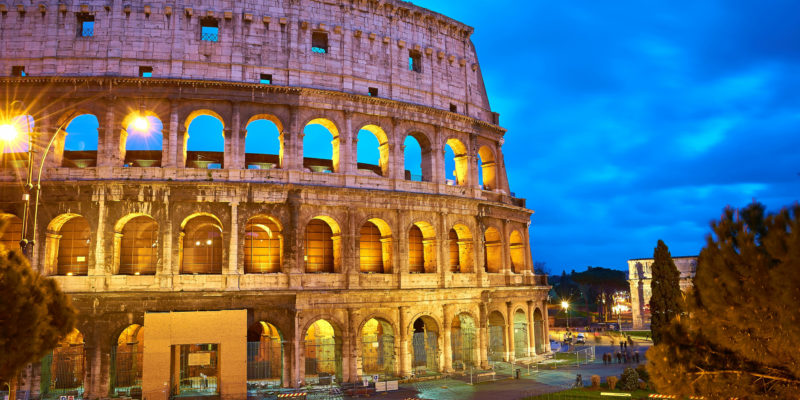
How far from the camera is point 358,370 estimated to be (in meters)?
25.7

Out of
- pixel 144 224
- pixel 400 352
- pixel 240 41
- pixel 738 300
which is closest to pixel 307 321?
pixel 400 352

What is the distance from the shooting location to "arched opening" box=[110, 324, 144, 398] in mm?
22984

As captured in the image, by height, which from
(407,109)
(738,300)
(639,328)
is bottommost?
(639,328)

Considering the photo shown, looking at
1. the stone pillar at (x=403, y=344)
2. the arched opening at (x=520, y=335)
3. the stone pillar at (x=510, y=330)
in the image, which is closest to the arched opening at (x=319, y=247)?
the stone pillar at (x=403, y=344)

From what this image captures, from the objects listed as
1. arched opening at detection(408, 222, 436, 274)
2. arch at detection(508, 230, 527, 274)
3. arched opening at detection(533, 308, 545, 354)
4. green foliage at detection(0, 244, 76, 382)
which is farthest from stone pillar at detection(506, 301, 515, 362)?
green foliage at detection(0, 244, 76, 382)

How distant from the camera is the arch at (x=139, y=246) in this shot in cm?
2508

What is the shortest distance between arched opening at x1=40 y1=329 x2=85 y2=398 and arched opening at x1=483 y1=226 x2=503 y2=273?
2069cm

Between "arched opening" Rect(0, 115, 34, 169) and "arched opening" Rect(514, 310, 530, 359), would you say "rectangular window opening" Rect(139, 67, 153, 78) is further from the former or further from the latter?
"arched opening" Rect(514, 310, 530, 359)

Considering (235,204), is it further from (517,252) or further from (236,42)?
(517,252)

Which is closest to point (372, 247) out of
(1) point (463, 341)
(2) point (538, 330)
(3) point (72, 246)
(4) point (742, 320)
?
(1) point (463, 341)

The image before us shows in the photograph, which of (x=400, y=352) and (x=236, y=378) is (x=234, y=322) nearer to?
(x=236, y=378)

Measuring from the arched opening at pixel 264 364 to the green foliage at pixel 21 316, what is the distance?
12813 mm

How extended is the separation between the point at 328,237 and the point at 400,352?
6570 mm

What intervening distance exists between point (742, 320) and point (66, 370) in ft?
81.8
